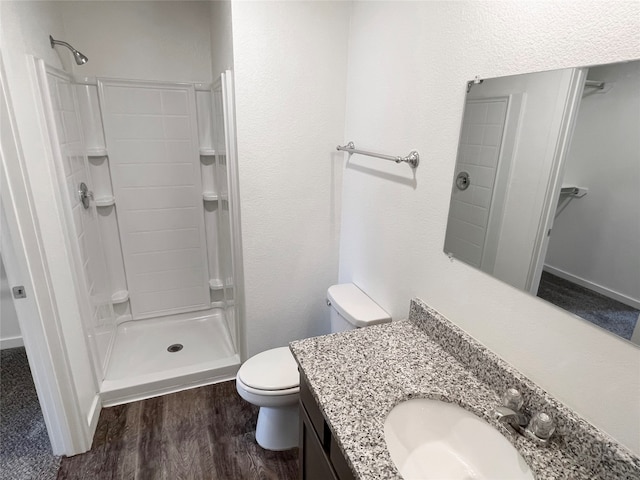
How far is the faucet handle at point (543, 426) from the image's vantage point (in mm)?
868

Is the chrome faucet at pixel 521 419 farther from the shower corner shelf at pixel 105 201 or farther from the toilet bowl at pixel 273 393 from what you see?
the shower corner shelf at pixel 105 201

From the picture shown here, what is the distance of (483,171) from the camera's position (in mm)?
1111

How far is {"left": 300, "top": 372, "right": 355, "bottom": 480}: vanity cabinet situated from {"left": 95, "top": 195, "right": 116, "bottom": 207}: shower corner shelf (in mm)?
1981

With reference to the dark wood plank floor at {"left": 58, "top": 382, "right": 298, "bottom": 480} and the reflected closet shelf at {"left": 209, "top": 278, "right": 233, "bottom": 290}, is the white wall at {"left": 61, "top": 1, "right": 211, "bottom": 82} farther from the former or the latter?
the dark wood plank floor at {"left": 58, "top": 382, "right": 298, "bottom": 480}

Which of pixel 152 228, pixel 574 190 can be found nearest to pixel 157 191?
pixel 152 228

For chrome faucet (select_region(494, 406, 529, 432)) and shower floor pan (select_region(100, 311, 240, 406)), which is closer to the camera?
chrome faucet (select_region(494, 406, 529, 432))

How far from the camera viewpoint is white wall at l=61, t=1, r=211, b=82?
2188 mm

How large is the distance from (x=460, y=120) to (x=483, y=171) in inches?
7.8

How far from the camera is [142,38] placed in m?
2.31

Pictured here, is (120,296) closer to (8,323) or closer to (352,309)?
(8,323)

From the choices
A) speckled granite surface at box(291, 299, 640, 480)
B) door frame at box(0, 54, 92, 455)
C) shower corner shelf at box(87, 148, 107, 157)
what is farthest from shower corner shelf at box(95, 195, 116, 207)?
speckled granite surface at box(291, 299, 640, 480)

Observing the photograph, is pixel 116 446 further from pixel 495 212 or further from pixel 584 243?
pixel 584 243

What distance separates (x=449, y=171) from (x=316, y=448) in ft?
3.30

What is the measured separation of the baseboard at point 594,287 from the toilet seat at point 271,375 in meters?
1.18
